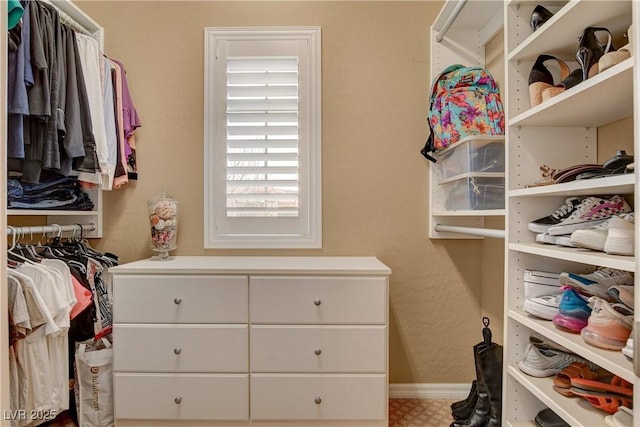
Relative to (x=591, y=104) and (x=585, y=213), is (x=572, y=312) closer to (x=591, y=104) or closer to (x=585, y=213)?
(x=585, y=213)

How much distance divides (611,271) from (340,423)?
1313 mm

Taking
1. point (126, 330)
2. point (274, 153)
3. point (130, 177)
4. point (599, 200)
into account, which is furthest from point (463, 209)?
point (130, 177)

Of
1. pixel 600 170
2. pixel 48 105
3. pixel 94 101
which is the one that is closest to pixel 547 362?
pixel 600 170

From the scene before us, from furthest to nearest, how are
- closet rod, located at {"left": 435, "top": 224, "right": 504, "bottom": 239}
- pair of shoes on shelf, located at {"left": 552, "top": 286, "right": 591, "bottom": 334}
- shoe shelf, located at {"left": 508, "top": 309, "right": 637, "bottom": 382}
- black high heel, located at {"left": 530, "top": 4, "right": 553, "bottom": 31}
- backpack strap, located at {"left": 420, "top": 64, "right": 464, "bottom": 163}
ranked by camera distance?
backpack strap, located at {"left": 420, "top": 64, "right": 464, "bottom": 163} → closet rod, located at {"left": 435, "top": 224, "right": 504, "bottom": 239} → black high heel, located at {"left": 530, "top": 4, "right": 553, "bottom": 31} → pair of shoes on shelf, located at {"left": 552, "top": 286, "right": 591, "bottom": 334} → shoe shelf, located at {"left": 508, "top": 309, "right": 637, "bottom": 382}

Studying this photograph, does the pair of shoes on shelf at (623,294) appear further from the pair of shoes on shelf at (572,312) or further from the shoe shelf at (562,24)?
the shoe shelf at (562,24)

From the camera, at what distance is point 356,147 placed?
2242 millimetres

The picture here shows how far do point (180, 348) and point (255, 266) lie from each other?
52 cm

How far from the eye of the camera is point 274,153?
222cm

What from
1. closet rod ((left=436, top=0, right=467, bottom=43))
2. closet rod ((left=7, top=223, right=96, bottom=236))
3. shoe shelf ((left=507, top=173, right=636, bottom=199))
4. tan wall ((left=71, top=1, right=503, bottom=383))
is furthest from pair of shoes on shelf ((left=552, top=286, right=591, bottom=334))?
closet rod ((left=7, top=223, right=96, bottom=236))

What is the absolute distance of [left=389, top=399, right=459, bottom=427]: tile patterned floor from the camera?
76.4 inches

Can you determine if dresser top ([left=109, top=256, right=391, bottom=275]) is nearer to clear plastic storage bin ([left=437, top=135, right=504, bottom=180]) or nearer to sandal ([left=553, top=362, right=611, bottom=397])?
clear plastic storage bin ([left=437, top=135, right=504, bottom=180])

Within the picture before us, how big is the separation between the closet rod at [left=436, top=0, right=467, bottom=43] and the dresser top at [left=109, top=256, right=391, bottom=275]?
1311 millimetres

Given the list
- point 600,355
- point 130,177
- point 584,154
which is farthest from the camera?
point 130,177

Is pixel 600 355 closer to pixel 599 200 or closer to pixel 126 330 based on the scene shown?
pixel 599 200
